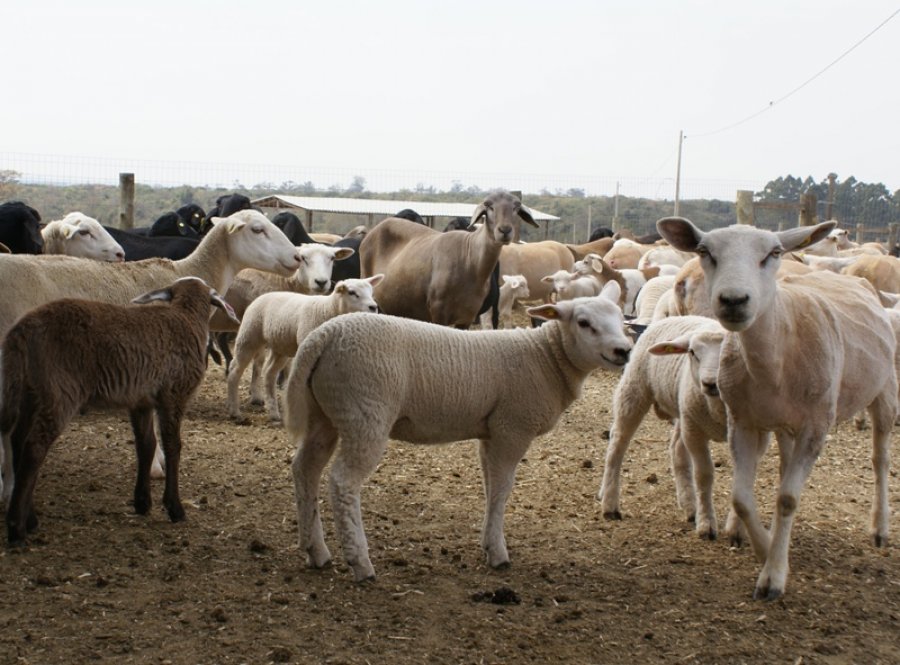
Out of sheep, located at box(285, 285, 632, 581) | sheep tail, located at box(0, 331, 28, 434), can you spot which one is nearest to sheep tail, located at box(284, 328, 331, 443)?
sheep, located at box(285, 285, 632, 581)

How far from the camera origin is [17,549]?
4.98 m

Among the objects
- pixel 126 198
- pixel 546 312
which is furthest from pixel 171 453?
pixel 126 198

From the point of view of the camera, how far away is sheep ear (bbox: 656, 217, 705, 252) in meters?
4.67

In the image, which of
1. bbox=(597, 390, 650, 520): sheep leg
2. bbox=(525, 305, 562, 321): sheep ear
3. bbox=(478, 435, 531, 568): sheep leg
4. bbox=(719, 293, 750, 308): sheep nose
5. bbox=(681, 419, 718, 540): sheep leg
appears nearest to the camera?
bbox=(719, 293, 750, 308): sheep nose

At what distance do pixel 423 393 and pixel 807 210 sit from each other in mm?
13797

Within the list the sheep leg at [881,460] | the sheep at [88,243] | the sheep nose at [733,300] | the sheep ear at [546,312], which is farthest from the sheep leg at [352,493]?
the sheep at [88,243]

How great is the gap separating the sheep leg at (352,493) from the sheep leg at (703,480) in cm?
202

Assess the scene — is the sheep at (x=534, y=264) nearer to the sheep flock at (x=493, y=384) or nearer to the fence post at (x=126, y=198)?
the fence post at (x=126, y=198)

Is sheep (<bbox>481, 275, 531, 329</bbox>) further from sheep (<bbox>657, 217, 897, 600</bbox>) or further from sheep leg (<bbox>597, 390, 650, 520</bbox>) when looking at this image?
sheep (<bbox>657, 217, 897, 600</bbox>)

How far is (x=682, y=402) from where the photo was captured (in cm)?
564

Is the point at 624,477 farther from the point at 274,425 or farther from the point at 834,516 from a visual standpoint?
the point at 274,425

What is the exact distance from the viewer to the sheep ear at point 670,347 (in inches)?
209

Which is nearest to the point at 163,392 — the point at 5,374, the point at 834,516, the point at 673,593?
the point at 5,374

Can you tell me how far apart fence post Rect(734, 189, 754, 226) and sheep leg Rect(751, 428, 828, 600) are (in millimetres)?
11892
